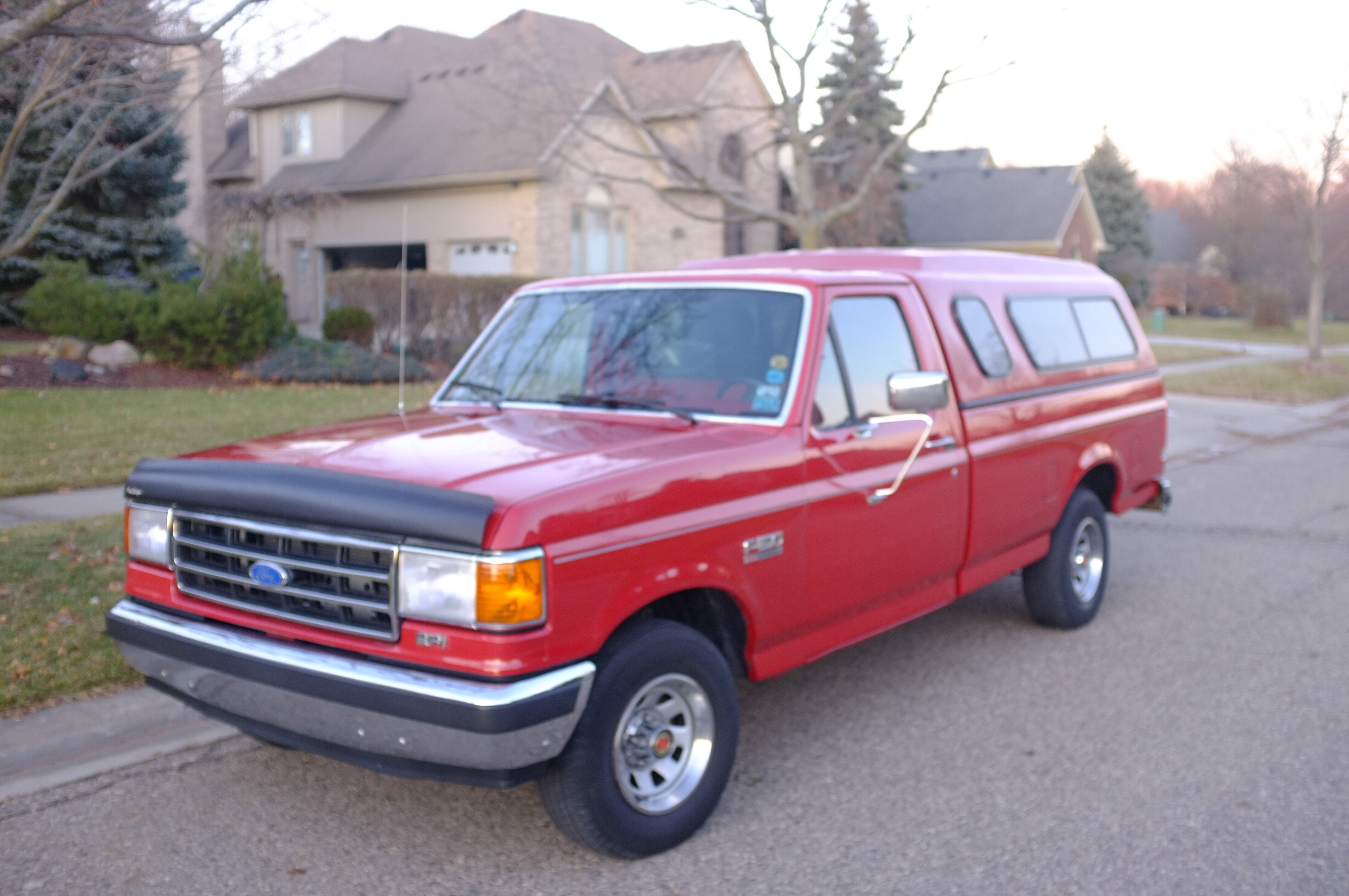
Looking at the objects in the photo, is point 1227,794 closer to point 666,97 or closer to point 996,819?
point 996,819

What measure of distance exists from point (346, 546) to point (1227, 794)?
3.34m

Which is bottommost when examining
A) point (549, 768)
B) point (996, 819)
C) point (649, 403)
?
point (996, 819)

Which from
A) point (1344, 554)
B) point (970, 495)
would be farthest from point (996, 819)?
point (1344, 554)

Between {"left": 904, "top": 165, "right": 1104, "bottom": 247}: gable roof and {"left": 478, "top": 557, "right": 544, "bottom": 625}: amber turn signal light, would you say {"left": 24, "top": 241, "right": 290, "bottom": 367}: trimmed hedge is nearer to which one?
{"left": 478, "top": 557, "right": 544, "bottom": 625}: amber turn signal light

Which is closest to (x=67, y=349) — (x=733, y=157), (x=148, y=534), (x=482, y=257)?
(x=482, y=257)

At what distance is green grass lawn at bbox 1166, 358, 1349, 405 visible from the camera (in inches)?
803

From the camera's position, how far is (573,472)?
12.5 ft

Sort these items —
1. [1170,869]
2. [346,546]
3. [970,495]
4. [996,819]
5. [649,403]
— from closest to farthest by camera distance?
[346,546]
[1170,869]
[996,819]
[649,403]
[970,495]

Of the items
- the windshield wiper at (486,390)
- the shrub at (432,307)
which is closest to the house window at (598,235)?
→ the shrub at (432,307)

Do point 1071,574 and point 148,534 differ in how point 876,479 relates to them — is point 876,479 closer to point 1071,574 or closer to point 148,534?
point 1071,574

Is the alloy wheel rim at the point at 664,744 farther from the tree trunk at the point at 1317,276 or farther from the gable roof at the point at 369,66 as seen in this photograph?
the gable roof at the point at 369,66

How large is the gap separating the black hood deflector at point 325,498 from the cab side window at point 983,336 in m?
3.15

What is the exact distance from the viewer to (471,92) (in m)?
26.5

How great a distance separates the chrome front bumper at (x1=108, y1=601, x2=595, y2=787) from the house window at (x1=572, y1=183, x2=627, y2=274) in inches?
839
